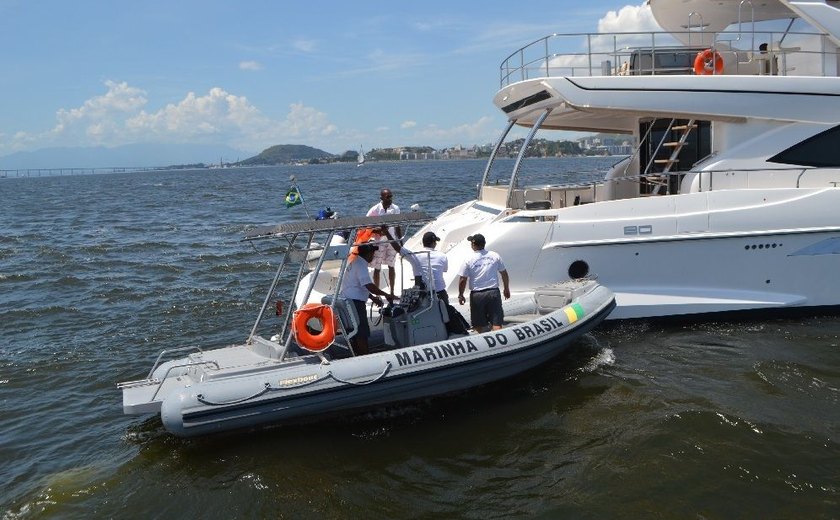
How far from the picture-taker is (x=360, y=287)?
296 inches

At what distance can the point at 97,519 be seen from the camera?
592 cm

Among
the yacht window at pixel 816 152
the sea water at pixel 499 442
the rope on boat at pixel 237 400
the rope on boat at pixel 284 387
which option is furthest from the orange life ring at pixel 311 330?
the yacht window at pixel 816 152

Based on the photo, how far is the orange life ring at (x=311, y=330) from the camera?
7078 mm

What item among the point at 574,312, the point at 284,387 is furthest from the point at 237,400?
the point at 574,312

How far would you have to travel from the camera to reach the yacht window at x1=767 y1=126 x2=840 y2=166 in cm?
1021

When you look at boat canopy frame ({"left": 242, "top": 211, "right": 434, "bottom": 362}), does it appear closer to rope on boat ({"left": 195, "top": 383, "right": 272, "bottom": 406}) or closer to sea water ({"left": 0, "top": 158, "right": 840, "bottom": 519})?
rope on boat ({"left": 195, "top": 383, "right": 272, "bottom": 406})

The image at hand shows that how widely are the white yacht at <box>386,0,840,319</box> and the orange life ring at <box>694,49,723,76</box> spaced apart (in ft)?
0.06

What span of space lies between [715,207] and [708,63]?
2168 millimetres

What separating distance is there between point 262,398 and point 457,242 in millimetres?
4478

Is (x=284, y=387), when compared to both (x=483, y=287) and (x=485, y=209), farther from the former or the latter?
(x=485, y=209)

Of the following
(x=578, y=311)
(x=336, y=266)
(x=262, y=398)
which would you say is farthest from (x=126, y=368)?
(x=578, y=311)

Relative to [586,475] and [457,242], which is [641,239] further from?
[586,475]

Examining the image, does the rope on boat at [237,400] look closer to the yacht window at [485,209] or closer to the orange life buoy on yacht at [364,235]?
the orange life buoy on yacht at [364,235]

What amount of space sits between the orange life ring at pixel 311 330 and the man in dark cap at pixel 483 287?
171 cm
